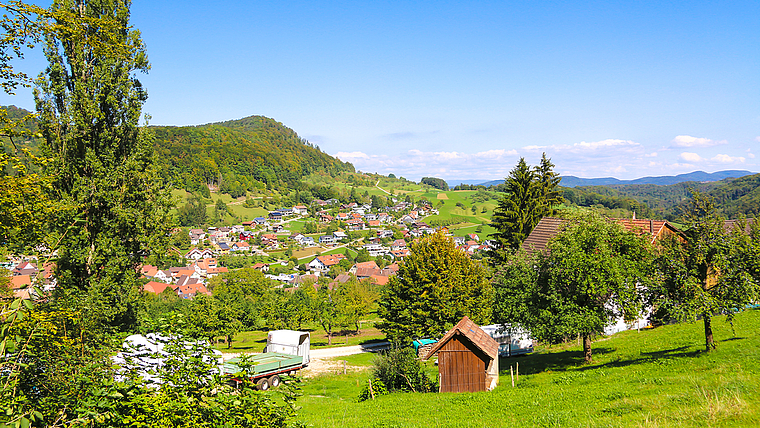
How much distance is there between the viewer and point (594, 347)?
76.5 ft

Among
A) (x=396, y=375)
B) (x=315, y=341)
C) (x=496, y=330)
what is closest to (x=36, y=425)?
(x=396, y=375)

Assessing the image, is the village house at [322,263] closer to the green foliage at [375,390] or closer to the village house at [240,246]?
the village house at [240,246]

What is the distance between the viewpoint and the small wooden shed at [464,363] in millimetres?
17719

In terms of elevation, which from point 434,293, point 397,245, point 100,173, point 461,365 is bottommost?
point 397,245

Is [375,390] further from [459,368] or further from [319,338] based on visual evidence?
[319,338]

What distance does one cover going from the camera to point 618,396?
460 inches

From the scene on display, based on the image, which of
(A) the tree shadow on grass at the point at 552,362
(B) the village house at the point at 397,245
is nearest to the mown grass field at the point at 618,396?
(A) the tree shadow on grass at the point at 552,362

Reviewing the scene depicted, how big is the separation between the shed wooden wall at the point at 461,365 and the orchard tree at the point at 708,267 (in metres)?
7.81

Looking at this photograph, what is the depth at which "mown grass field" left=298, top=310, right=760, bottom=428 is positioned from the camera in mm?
9036

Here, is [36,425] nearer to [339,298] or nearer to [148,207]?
[148,207]

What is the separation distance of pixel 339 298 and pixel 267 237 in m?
114

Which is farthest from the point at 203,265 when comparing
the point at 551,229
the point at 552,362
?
the point at 552,362

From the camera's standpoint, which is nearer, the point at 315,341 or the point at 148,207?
the point at 148,207

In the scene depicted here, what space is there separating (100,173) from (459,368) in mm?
17350
